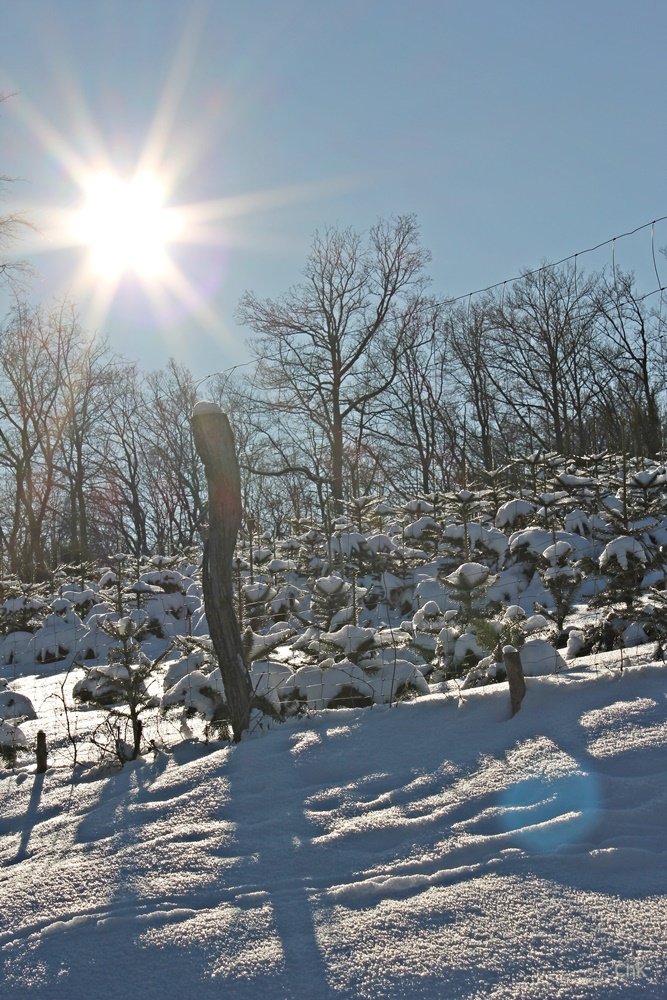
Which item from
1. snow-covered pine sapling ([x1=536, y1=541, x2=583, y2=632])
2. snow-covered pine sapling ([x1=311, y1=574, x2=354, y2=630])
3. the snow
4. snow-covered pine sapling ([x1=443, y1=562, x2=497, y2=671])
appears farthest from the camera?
snow-covered pine sapling ([x1=311, y1=574, x2=354, y2=630])

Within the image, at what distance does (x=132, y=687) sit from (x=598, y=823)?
2.97 m

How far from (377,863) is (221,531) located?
7.72ft

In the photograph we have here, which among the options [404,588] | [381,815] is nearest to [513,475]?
[404,588]

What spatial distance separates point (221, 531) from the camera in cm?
436

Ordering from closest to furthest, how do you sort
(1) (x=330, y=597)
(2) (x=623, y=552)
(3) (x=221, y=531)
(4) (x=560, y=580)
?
(3) (x=221, y=531) → (2) (x=623, y=552) → (4) (x=560, y=580) → (1) (x=330, y=597)

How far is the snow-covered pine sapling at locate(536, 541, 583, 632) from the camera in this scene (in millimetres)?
6500

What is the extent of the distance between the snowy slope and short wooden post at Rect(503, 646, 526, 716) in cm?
5

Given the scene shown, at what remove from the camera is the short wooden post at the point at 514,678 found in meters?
3.40

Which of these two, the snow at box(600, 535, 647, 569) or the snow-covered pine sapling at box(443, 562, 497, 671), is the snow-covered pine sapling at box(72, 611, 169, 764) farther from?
the snow at box(600, 535, 647, 569)

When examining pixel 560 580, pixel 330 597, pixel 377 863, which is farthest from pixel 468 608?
pixel 377 863

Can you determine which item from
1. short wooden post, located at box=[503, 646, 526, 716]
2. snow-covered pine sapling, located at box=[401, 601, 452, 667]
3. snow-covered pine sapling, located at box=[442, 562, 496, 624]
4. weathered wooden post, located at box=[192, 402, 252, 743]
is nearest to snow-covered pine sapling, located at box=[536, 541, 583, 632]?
snow-covered pine sapling, located at box=[442, 562, 496, 624]

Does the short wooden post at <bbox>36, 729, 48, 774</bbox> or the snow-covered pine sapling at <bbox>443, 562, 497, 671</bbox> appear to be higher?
the snow-covered pine sapling at <bbox>443, 562, 497, 671</bbox>

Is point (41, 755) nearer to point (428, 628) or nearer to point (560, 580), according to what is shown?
point (428, 628)

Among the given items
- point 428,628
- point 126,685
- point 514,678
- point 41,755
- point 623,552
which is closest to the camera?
point 514,678
